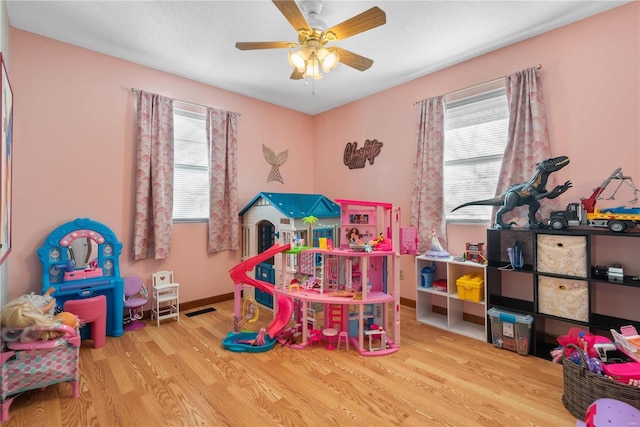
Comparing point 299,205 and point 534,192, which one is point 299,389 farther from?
point 534,192

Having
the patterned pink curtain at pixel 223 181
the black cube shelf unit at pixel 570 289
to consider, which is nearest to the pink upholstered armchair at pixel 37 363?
the patterned pink curtain at pixel 223 181

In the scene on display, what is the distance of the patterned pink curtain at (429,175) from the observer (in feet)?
11.7

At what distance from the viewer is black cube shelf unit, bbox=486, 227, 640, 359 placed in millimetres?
2432

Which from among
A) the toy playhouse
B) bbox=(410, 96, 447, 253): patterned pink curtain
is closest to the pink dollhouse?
the toy playhouse

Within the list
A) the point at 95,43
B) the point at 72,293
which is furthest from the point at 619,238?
the point at 95,43

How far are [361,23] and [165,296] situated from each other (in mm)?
3307

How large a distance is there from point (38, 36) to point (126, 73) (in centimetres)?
73

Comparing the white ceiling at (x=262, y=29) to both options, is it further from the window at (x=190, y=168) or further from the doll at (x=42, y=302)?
the doll at (x=42, y=302)

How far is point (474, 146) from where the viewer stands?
338 centimetres

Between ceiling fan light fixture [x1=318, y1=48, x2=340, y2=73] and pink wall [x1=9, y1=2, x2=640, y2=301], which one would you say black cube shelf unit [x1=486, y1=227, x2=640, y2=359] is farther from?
ceiling fan light fixture [x1=318, y1=48, x2=340, y2=73]

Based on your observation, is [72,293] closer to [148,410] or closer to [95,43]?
[148,410]

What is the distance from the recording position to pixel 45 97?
2934 mm

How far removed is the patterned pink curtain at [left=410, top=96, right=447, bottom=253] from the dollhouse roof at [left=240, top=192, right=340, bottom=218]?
110cm

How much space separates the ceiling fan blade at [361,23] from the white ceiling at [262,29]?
0.46m
